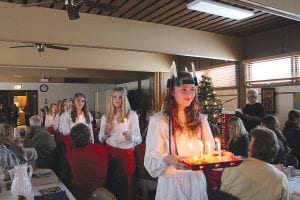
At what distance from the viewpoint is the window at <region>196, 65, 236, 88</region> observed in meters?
7.12

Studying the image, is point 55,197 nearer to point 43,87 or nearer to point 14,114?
point 14,114

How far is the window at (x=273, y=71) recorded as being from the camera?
5695 millimetres

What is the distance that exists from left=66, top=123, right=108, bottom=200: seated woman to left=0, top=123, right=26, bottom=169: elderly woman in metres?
0.54

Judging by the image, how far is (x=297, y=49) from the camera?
5582 mm

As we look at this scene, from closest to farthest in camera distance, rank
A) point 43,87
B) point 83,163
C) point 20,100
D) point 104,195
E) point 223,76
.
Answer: point 104,195, point 83,163, point 223,76, point 20,100, point 43,87

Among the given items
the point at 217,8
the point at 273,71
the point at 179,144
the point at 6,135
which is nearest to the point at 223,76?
the point at 273,71

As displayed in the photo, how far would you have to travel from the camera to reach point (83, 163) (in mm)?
2865

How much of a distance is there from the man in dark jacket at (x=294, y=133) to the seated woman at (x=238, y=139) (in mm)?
762

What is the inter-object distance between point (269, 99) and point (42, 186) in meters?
A: 4.96

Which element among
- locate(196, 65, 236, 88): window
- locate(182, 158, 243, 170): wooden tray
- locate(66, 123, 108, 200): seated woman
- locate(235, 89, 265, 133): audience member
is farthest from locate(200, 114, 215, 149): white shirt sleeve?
locate(196, 65, 236, 88): window

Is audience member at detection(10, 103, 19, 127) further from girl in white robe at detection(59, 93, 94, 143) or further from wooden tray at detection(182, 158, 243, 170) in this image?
wooden tray at detection(182, 158, 243, 170)

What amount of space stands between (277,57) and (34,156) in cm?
490

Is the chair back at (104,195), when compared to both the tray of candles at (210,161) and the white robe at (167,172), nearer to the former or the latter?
the white robe at (167,172)

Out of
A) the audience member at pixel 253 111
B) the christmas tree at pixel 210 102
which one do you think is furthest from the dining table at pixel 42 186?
the christmas tree at pixel 210 102
